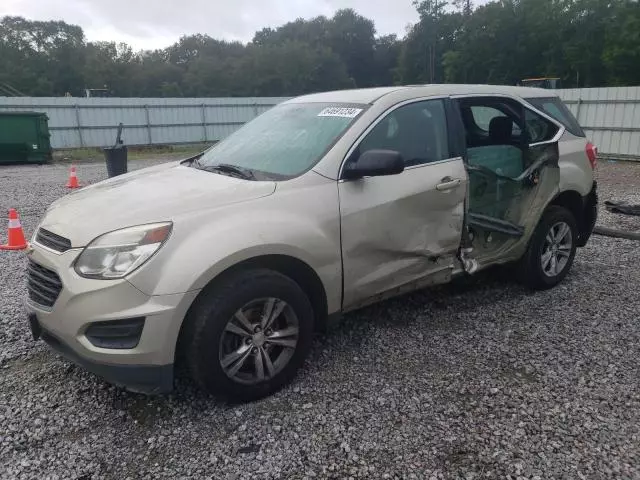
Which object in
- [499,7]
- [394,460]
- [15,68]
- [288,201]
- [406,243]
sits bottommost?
[394,460]

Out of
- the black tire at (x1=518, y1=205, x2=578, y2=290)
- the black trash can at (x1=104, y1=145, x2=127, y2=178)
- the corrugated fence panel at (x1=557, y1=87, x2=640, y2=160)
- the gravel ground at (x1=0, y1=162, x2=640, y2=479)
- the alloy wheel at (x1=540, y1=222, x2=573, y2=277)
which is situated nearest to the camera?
the gravel ground at (x1=0, y1=162, x2=640, y2=479)

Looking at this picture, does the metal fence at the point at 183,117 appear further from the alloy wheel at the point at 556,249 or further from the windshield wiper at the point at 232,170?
the windshield wiper at the point at 232,170

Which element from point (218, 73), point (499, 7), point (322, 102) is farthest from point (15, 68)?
point (322, 102)

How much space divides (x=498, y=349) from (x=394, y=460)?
1.45m

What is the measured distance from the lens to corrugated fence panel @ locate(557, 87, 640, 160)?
1455 centimetres

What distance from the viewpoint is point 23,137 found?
16812mm

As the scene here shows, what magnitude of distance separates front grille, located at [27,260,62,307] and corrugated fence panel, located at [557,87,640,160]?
618 inches

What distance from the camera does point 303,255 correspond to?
3.07 m

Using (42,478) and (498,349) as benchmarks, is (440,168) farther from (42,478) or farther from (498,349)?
(42,478)

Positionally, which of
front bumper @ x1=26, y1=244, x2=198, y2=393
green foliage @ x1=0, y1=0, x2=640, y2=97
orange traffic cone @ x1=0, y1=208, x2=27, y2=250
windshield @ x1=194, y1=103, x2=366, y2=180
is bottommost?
orange traffic cone @ x1=0, y1=208, x2=27, y2=250

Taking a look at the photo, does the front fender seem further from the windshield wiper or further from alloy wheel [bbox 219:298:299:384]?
the windshield wiper

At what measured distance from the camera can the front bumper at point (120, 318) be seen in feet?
8.62

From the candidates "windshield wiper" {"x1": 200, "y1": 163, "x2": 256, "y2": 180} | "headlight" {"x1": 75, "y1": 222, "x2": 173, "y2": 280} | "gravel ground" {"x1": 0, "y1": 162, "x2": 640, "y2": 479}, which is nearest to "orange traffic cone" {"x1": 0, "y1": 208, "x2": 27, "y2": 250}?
"gravel ground" {"x1": 0, "y1": 162, "x2": 640, "y2": 479}

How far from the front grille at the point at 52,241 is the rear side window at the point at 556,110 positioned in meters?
3.80
